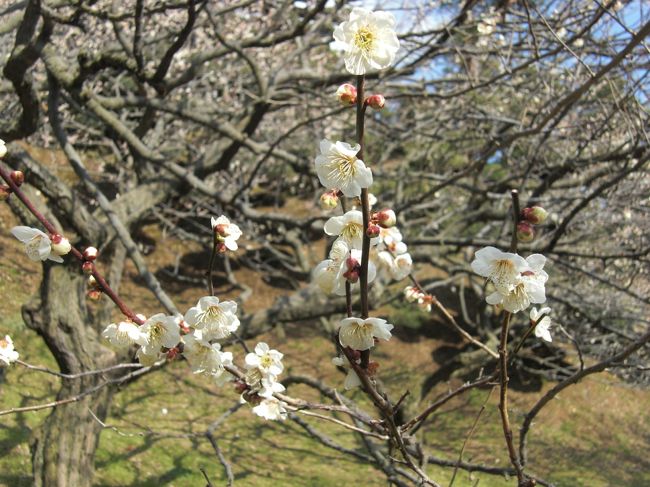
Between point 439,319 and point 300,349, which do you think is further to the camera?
point 439,319

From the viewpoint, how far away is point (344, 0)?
12.8 feet

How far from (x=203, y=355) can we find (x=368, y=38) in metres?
0.82

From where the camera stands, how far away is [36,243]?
4.43ft

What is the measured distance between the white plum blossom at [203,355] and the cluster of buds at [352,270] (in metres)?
0.44

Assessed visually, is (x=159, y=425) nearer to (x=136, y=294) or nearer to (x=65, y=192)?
(x=65, y=192)

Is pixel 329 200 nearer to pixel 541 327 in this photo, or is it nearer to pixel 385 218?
pixel 385 218

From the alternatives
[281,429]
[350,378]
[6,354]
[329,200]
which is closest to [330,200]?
[329,200]

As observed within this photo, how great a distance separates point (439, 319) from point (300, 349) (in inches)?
91.6

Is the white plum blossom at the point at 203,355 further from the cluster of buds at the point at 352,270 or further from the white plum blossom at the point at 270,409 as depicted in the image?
the cluster of buds at the point at 352,270

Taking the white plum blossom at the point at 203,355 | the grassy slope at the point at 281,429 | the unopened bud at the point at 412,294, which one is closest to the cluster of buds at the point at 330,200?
the white plum blossom at the point at 203,355

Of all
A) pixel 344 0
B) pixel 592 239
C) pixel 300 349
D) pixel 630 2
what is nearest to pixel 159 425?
pixel 300 349

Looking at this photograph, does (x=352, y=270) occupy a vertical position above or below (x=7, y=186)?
below

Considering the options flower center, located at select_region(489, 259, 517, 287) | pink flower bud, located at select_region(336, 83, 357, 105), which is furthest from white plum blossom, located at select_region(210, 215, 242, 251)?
flower center, located at select_region(489, 259, 517, 287)

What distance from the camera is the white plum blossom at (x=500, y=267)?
1.16 meters
